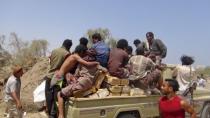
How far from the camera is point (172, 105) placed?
16.9 feet

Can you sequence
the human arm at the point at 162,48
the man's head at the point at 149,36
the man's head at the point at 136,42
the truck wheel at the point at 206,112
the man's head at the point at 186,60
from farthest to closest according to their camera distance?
the man's head at the point at 136,42, the man's head at the point at 149,36, the truck wheel at the point at 206,112, the human arm at the point at 162,48, the man's head at the point at 186,60

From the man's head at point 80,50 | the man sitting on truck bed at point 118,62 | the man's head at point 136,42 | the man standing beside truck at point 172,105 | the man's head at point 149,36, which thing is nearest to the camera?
the man standing beside truck at point 172,105

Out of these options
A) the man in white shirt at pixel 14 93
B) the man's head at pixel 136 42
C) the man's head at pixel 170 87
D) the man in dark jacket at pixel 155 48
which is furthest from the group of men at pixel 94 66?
the man's head at pixel 170 87

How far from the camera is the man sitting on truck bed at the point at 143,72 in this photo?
830cm

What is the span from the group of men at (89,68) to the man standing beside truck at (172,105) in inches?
90.5

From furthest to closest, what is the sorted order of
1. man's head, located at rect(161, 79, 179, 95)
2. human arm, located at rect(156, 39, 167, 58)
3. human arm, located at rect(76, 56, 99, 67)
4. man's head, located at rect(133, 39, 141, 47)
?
man's head, located at rect(133, 39, 141, 47) < human arm, located at rect(156, 39, 167, 58) < human arm, located at rect(76, 56, 99, 67) < man's head, located at rect(161, 79, 179, 95)

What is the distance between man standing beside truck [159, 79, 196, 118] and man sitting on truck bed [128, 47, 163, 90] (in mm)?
2904

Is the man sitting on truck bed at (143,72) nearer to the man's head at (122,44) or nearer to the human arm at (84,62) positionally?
the man's head at (122,44)

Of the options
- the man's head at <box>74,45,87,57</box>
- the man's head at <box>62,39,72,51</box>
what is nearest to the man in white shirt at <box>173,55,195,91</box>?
the man's head at <box>62,39,72,51</box>

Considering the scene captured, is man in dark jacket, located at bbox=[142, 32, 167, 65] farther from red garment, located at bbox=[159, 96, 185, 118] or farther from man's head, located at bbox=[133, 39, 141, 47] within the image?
red garment, located at bbox=[159, 96, 185, 118]

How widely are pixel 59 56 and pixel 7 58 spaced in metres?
19.9

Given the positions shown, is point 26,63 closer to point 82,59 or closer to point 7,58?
point 7,58

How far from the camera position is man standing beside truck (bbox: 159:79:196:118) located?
5109 millimetres

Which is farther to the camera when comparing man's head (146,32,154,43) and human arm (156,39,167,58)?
man's head (146,32,154,43)
